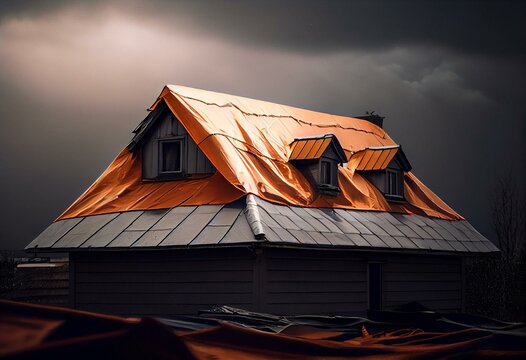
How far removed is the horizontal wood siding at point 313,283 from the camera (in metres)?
19.4

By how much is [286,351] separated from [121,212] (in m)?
13.4

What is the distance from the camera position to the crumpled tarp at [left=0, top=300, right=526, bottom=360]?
6.91 meters

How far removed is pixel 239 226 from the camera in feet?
61.7

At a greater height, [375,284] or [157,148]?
[157,148]

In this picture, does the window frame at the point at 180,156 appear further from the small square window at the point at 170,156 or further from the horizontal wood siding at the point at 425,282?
the horizontal wood siding at the point at 425,282

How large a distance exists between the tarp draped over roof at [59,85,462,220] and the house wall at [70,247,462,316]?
1.42 meters

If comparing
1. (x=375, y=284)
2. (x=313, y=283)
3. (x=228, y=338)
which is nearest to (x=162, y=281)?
(x=313, y=283)

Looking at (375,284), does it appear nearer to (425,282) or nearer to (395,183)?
(425,282)

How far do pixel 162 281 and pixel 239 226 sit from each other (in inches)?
115

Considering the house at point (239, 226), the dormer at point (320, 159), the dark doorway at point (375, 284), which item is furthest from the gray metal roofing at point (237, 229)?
the dark doorway at point (375, 284)

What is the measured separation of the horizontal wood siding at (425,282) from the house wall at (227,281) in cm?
8

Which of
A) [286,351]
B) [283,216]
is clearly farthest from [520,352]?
[283,216]

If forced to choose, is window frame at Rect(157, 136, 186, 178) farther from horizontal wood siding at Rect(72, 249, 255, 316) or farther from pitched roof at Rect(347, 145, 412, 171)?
pitched roof at Rect(347, 145, 412, 171)

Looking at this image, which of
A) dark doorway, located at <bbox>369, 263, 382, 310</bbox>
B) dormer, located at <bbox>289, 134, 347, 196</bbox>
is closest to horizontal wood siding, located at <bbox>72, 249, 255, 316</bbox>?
dormer, located at <bbox>289, 134, 347, 196</bbox>
